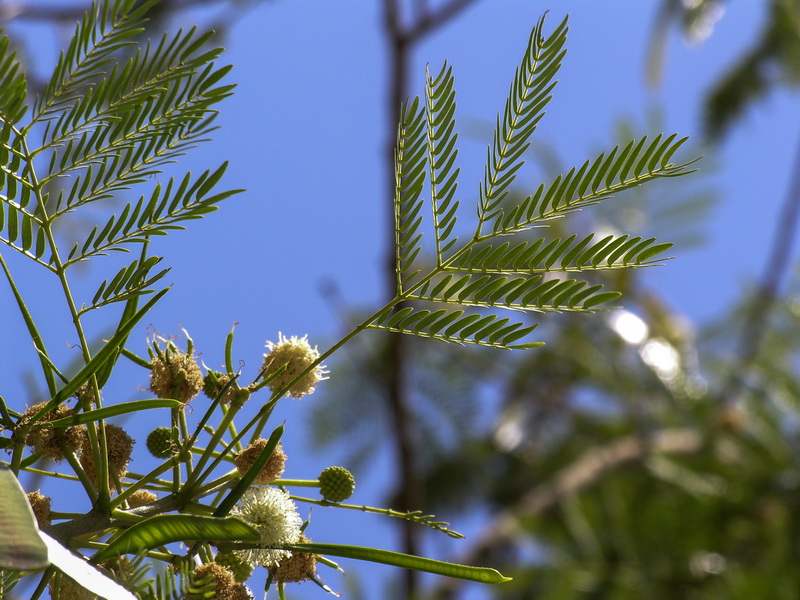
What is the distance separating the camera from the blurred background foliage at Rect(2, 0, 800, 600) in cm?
262

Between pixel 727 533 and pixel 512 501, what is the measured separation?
825 mm

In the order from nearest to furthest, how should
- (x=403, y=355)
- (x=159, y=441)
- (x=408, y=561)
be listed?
(x=408, y=561)
(x=159, y=441)
(x=403, y=355)

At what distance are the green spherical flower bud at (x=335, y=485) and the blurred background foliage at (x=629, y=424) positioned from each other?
1.76m

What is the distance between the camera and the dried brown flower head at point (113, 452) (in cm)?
42

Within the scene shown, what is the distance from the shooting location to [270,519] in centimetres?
42

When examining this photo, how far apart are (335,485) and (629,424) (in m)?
3.08

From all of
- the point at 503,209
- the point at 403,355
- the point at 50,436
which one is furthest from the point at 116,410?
the point at 403,355

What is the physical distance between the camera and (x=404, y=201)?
0.42m

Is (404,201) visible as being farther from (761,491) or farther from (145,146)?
(761,491)

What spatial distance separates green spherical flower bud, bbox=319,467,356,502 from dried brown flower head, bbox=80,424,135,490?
100 millimetres

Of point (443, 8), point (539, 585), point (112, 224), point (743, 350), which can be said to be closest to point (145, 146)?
point (112, 224)

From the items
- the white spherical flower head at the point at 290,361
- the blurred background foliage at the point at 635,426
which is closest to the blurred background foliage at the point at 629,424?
the blurred background foliage at the point at 635,426

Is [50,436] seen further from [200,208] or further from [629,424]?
[629,424]

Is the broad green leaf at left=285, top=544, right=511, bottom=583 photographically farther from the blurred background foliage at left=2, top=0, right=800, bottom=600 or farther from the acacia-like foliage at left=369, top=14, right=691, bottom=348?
the blurred background foliage at left=2, top=0, right=800, bottom=600
